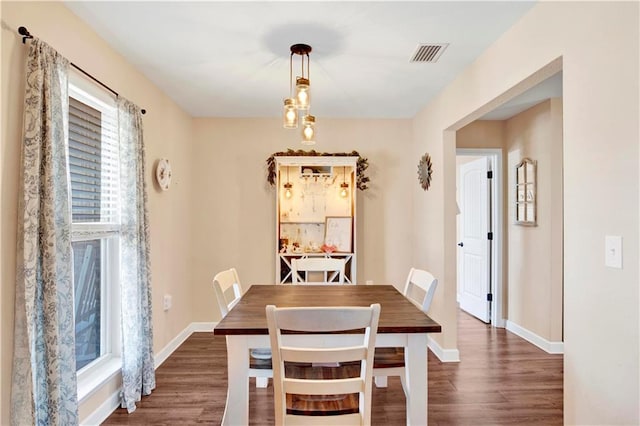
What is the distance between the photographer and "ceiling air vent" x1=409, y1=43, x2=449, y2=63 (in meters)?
2.57

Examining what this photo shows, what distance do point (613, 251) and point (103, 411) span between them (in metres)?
2.98

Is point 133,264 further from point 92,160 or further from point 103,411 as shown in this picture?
point 103,411

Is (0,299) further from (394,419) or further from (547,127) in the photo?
(547,127)

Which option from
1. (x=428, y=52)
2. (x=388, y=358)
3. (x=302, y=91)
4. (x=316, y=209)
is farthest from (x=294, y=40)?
(x=316, y=209)

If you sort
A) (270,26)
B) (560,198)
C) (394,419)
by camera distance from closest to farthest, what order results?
(270,26) < (394,419) < (560,198)

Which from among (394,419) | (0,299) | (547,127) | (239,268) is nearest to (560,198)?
(547,127)

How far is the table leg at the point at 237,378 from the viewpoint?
1741 mm

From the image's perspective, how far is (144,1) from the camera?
204cm

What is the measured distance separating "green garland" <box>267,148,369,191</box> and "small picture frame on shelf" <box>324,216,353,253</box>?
1.44ft

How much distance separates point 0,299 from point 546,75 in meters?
2.93

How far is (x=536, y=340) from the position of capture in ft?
12.5

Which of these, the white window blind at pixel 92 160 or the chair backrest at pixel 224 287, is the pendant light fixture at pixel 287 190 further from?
the white window blind at pixel 92 160

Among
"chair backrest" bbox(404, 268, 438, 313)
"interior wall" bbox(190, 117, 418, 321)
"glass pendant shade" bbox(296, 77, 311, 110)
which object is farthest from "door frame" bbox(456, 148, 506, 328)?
"glass pendant shade" bbox(296, 77, 311, 110)

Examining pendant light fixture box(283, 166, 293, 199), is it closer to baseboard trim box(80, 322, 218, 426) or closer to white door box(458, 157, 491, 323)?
baseboard trim box(80, 322, 218, 426)
